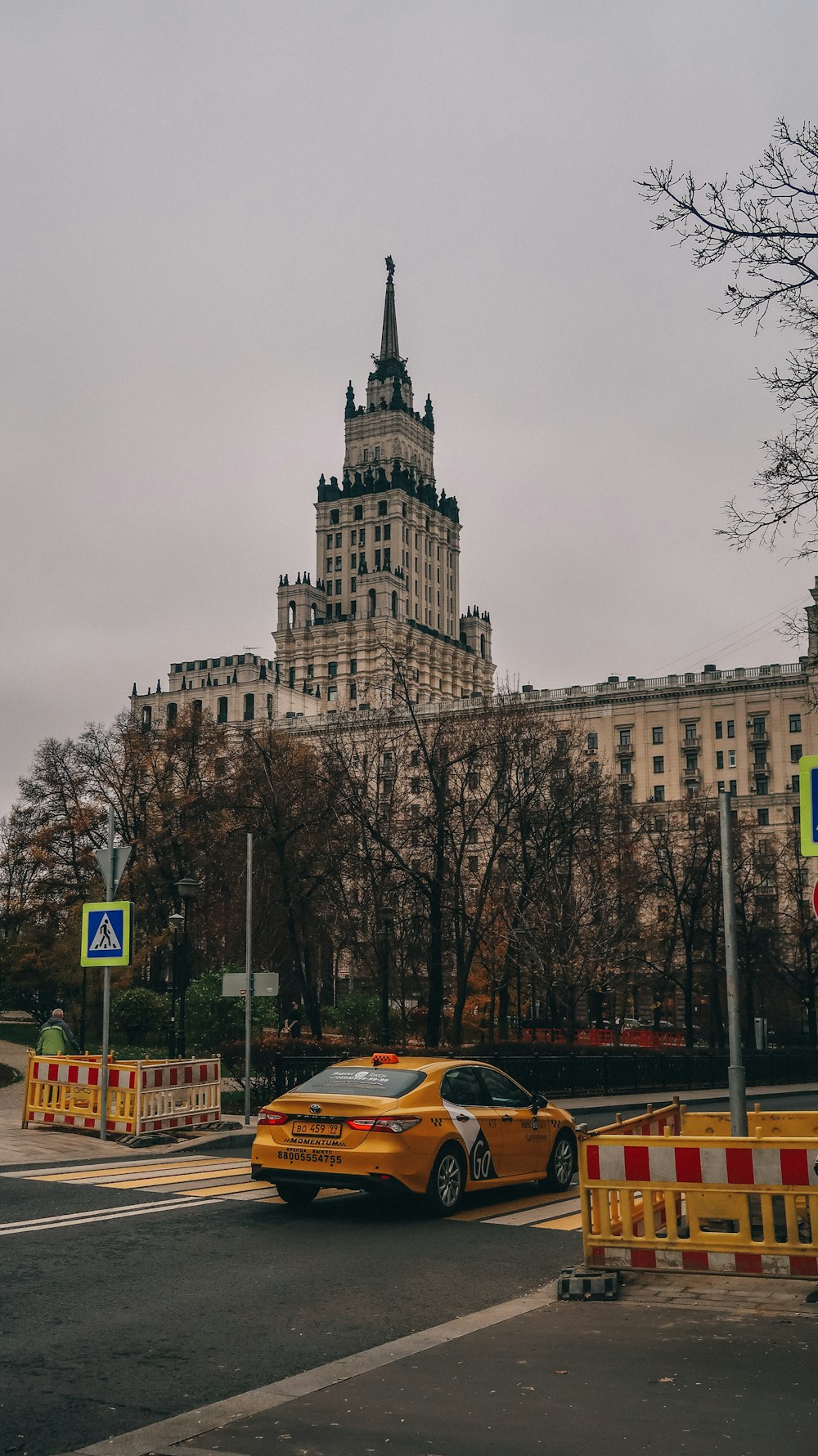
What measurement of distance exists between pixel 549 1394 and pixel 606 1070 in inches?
1033

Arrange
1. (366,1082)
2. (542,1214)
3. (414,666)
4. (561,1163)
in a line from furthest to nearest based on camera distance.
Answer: (414,666)
(561,1163)
(542,1214)
(366,1082)

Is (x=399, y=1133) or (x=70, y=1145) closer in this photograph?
(x=399, y=1133)

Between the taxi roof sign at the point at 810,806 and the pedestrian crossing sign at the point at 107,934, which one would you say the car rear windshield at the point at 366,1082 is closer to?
the taxi roof sign at the point at 810,806

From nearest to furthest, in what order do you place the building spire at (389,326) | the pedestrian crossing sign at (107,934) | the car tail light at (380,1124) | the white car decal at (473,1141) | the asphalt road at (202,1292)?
the asphalt road at (202,1292)
the car tail light at (380,1124)
the white car decal at (473,1141)
the pedestrian crossing sign at (107,934)
the building spire at (389,326)

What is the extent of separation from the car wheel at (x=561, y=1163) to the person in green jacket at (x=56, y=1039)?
28.0 feet

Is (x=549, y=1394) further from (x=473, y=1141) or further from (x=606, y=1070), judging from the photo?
(x=606, y=1070)

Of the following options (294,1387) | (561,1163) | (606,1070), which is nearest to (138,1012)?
(606,1070)

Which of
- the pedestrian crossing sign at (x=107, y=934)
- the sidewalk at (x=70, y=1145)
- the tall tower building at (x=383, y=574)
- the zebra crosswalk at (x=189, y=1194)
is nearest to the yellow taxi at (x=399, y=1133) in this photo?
the zebra crosswalk at (x=189, y=1194)

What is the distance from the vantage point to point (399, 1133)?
11930 millimetres

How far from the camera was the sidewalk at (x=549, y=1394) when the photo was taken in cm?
569

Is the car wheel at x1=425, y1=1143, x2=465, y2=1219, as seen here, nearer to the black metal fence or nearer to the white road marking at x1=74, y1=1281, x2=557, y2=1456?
the white road marking at x1=74, y1=1281, x2=557, y2=1456

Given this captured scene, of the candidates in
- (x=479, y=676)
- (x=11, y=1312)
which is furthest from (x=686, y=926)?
(x=479, y=676)

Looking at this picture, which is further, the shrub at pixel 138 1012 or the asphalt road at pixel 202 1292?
the shrub at pixel 138 1012

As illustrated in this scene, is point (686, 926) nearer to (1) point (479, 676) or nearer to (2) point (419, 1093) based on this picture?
(2) point (419, 1093)
